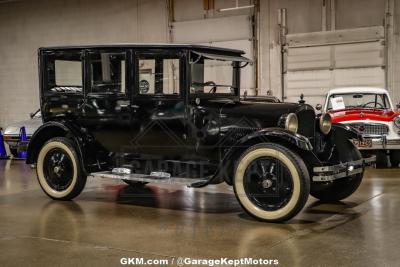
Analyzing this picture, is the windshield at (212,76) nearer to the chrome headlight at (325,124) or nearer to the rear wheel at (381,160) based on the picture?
the chrome headlight at (325,124)

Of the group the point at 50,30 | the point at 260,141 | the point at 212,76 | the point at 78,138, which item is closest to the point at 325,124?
the point at 260,141

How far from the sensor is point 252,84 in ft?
47.8

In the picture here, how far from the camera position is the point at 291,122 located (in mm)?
5316

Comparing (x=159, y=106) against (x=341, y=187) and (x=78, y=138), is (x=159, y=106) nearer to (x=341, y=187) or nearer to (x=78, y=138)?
(x=78, y=138)

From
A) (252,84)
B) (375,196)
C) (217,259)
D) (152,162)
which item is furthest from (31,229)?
(252,84)

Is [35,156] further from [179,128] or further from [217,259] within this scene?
[217,259]

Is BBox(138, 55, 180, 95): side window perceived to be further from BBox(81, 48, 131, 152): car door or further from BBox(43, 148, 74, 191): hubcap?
→ BBox(43, 148, 74, 191): hubcap

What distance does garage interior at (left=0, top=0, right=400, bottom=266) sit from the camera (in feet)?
13.7

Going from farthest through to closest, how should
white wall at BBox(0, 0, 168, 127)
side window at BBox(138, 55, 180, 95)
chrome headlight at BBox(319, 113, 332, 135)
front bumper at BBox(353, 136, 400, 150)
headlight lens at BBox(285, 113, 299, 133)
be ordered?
white wall at BBox(0, 0, 168, 127) < front bumper at BBox(353, 136, 400, 150) < chrome headlight at BBox(319, 113, 332, 135) < side window at BBox(138, 55, 180, 95) < headlight lens at BBox(285, 113, 299, 133)

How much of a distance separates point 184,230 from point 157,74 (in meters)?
1.88

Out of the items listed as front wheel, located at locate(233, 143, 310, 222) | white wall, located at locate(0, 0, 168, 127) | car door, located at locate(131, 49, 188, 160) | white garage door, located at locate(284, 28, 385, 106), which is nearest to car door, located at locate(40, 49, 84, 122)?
car door, located at locate(131, 49, 188, 160)

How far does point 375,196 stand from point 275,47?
8.45 m

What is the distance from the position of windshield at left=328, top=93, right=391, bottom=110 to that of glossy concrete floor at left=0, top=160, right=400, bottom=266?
368cm

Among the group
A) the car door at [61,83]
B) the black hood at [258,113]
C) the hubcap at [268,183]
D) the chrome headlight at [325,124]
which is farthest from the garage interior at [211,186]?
the car door at [61,83]
